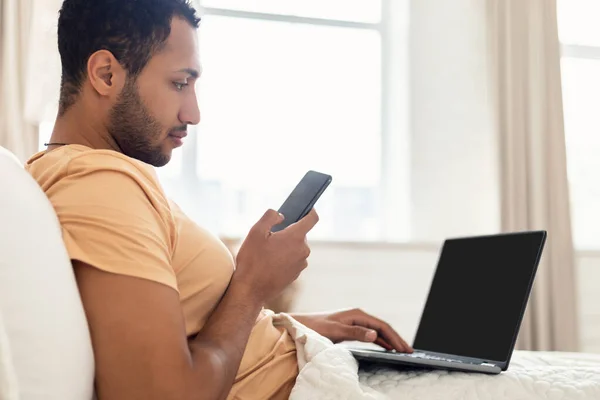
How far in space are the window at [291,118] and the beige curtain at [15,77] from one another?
0.61m

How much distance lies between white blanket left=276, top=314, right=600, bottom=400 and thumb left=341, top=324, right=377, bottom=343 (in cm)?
21

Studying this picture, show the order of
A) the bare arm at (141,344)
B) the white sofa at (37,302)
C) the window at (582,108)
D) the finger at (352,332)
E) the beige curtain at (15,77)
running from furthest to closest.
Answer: the window at (582,108) < the beige curtain at (15,77) < the finger at (352,332) < the bare arm at (141,344) < the white sofa at (37,302)

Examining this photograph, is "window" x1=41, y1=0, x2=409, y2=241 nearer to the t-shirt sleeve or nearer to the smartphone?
the smartphone

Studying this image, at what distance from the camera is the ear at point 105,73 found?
1092mm

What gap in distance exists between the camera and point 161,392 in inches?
32.0

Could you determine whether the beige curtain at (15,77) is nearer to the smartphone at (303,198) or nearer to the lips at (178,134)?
the lips at (178,134)

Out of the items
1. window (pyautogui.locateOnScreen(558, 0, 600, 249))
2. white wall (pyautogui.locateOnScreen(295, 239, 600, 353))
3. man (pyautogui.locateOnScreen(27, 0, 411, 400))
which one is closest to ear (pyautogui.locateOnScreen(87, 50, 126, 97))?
man (pyautogui.locateOnScreen(27, 0, 411, 400))

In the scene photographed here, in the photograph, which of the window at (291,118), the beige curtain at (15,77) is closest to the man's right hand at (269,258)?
the beige curtain at (15,77)

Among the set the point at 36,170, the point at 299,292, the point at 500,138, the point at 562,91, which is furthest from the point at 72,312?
the point at 562,91

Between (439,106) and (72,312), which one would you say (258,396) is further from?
(439,106)

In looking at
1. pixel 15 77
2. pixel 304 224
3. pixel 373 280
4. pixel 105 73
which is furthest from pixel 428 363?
pixel 15 77

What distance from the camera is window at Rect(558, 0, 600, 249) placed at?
3566 mm

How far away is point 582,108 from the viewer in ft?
11.9

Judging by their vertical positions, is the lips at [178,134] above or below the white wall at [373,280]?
above
